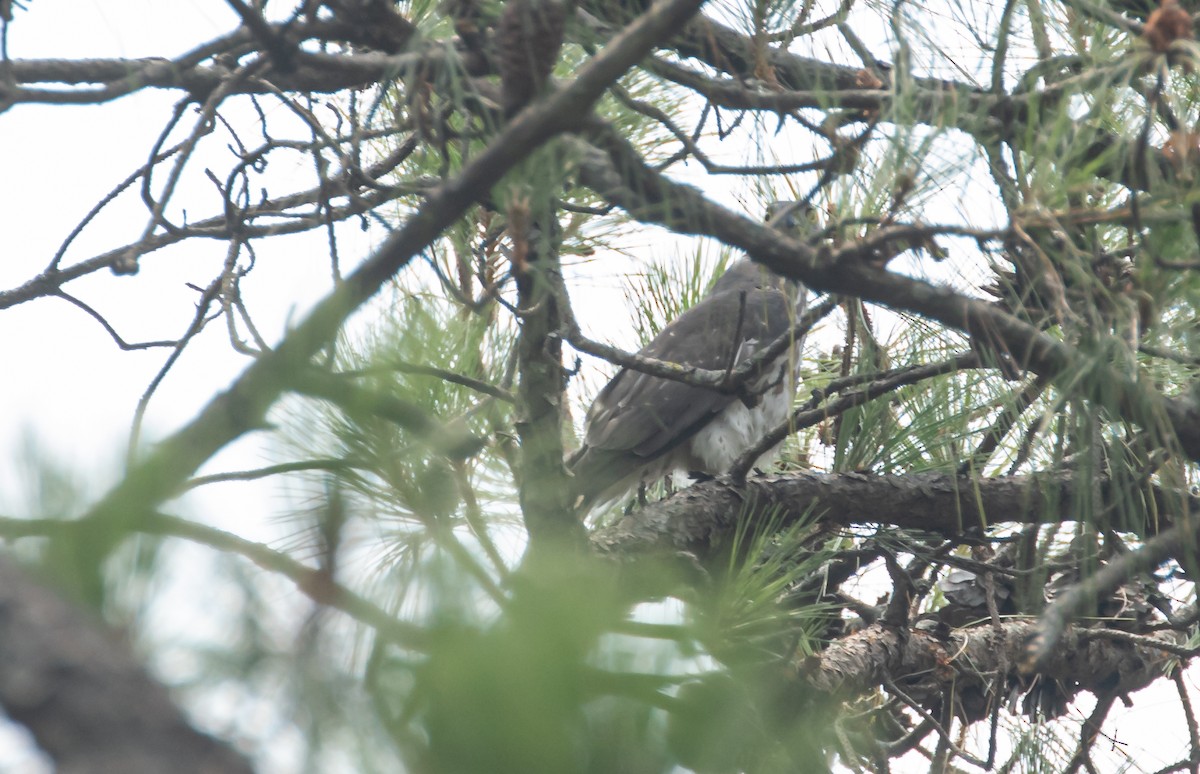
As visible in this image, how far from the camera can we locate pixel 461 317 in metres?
1.90

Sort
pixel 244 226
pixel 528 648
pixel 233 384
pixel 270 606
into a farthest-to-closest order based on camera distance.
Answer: pixel 244 226 → pixel 233 384 → pixel 270 606 → pixel 528 648

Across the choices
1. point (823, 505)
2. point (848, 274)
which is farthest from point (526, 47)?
point (823, 505)

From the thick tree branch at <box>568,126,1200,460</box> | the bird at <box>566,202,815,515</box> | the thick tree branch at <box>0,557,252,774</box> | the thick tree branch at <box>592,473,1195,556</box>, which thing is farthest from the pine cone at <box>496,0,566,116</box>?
the bird at <box>566,202,815,515</box>

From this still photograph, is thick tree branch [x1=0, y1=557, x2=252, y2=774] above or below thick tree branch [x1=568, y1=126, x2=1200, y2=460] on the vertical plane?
below

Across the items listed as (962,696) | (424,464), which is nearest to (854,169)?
(424,464)

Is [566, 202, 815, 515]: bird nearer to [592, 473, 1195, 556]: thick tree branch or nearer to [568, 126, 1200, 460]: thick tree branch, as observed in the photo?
[592, 473, 1195, 556]: thick tree branch

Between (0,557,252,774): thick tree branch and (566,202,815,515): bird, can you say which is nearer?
(0,557,252,774): thick tree branch

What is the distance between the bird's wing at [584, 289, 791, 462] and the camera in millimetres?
3494

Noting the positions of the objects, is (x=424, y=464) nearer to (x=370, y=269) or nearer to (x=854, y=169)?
(x=370, y=269)

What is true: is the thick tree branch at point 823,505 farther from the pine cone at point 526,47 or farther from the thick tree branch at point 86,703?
the thick tree branch at point 86,703

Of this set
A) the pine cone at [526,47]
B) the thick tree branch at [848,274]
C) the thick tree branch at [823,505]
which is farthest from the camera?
the thick tree branch at [823,505]

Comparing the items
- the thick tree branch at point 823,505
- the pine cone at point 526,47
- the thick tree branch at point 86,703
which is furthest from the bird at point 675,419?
the thick tree branch at point 86,703

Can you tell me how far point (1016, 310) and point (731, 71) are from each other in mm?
694

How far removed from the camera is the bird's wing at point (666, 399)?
3.49 metres
